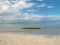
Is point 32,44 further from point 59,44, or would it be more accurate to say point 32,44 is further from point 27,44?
point 59,44

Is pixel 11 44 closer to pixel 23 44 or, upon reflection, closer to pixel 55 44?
pixel 23 44

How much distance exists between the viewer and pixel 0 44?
15922mm

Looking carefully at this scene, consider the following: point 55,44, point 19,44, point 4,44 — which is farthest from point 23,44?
A: point 55,44

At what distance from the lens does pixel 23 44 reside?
16.0 metres

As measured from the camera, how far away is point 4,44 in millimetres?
15859

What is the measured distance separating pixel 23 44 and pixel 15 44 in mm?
724

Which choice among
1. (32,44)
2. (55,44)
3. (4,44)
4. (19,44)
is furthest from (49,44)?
(4,44)

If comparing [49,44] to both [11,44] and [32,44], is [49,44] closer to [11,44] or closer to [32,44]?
[32,44]

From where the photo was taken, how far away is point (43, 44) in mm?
16188

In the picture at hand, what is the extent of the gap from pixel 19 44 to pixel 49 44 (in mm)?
2635

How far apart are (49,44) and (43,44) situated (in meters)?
0.54

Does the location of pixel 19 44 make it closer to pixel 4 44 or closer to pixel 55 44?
pixel 4 44

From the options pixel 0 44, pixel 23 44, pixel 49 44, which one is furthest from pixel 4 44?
pixel 49 44

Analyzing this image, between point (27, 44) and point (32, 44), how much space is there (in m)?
0.45
